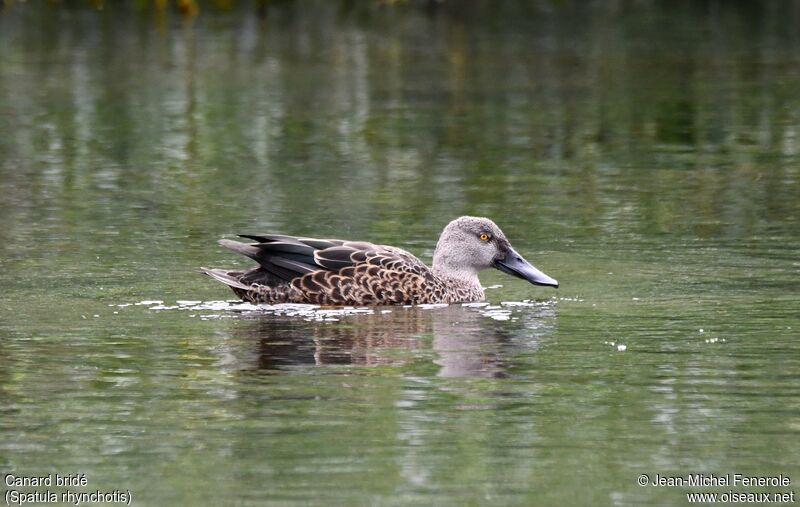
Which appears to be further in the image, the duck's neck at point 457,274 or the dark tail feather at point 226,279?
the duck's neck at point 457,274

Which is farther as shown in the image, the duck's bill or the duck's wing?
the duck's bill

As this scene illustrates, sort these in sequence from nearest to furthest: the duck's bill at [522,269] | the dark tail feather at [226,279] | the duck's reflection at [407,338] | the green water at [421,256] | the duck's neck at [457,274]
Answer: the green water at [421,256], the duck's reflection at [407,338], the dark tail feather at [226,279], the duck's bill at [522,269], the duck's neck at [457,274]

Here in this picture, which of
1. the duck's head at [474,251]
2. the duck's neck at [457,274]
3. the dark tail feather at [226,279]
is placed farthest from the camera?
the duck's head at [474,251]

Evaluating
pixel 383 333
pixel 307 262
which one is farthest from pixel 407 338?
pixel 307 262

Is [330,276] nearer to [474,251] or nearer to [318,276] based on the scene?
[318,276]

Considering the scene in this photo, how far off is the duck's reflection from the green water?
0.12 feet

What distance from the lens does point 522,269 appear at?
1257 centimetres

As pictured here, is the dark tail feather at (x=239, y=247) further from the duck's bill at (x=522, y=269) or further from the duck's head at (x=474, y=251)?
the duck's bill at (x=522, y=269)

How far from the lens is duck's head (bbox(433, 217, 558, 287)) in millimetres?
12664

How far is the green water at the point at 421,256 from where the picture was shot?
812 centimetres

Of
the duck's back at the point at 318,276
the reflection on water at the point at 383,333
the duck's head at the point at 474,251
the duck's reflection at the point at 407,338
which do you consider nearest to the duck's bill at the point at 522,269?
the duck's head at the point at 474,251

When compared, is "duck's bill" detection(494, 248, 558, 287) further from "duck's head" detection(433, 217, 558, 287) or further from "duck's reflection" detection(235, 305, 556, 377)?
"duck's reflection" detection(235, 305, 556, 377)

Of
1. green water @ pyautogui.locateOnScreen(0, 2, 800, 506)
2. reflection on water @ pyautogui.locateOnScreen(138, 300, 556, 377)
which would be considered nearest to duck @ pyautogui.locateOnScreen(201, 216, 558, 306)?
reflection on water @ pyautogui.locateOnScreen(138, 300, 556, 377)

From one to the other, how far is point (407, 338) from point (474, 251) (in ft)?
6.15
